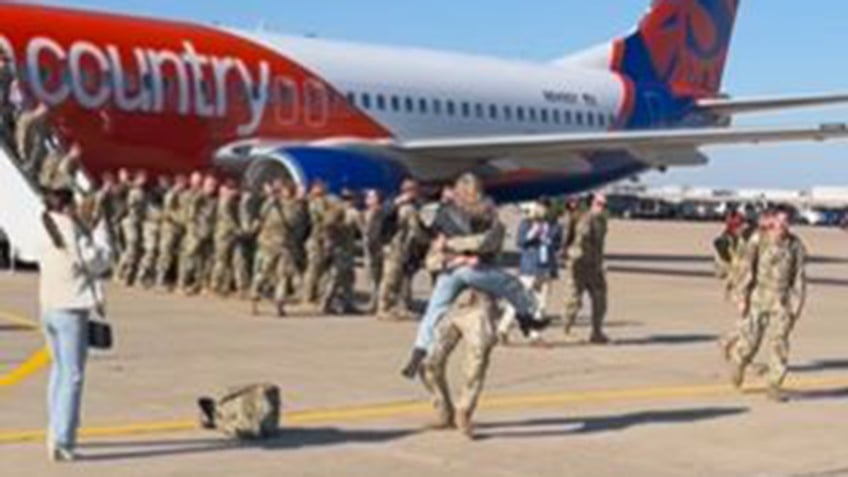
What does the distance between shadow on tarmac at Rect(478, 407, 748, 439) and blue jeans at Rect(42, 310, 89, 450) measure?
8.75 feet

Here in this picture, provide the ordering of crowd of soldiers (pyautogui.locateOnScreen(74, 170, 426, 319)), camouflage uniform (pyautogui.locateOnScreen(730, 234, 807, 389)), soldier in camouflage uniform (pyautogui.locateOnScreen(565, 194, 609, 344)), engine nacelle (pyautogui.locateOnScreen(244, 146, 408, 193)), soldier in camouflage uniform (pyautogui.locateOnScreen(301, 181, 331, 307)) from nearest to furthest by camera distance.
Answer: camouflage uniform (pyautogui.locateOnScreen(730, 234, 807, 389)), soldier in camouflage uniform (pyautogui.locateOnScreen(565, 194, 609, 344)), crowd of soldiers (pyautogui.locateOnScreen(74, 170, 426, 319)), soldier in camouflage uniform (pyautogui.locateOnScreen(301, 181, 331, 307)), engine nacelle (pyautogui.locateOnScreen(244, 146, 408, 193))

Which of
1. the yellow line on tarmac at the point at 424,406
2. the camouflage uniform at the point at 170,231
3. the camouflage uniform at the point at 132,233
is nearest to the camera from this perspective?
the yellow line on tarmac at the point at 424,406

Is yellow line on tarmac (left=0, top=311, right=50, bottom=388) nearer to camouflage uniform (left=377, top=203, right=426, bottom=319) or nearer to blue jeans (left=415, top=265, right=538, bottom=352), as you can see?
blue jeans (left=415, top=265, right=538, bottom=352)

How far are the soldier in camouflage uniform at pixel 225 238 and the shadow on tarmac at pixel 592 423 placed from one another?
9507 millimetres

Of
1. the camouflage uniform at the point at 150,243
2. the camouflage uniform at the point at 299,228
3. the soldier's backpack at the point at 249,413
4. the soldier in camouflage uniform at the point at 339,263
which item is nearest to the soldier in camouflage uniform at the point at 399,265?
the soldier in camouflage uniform at the point at 339,263

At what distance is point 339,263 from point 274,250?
2.69 ft

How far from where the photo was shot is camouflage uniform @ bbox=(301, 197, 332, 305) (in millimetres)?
19234

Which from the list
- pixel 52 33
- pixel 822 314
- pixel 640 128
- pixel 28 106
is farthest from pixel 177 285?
pixel 640 128

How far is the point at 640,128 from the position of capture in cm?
3791

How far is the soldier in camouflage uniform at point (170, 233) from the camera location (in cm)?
2098

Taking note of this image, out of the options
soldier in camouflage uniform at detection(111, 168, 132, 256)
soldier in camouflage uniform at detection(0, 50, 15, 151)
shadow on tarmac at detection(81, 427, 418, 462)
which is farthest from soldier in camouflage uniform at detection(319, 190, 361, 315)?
shadow on tarmac at detection(81, 427, 418, 462)

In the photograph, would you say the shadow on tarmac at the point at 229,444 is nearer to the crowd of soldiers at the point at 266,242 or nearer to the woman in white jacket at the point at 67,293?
the woman in white jacket at the point at 67,293

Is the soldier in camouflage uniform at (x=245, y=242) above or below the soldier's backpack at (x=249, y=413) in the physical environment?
below

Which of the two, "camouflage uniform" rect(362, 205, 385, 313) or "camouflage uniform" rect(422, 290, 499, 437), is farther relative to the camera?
"camouflage uniform" rect(362, 205, 385, 313)
